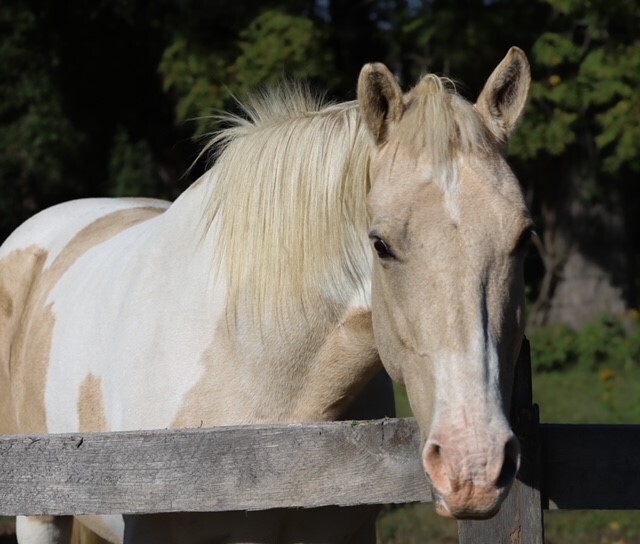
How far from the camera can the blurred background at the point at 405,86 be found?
8.38 metres

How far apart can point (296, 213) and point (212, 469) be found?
74 centimetres

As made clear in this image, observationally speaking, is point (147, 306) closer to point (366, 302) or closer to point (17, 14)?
point (366, 302)

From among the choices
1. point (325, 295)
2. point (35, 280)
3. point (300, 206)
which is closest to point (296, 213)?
point (300, 206)

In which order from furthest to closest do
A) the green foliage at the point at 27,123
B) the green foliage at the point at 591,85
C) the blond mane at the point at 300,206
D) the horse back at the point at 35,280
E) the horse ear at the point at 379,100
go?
1. the green foliage at the point at 27,123
2. the green foliage at the point at 591,85
3. the horse back at the point at 35,280
4. the blond mane at the point at 300,206
5. the horse ear at the point at 379,100

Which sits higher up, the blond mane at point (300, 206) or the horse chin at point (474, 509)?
the blond mane at point (300, 206)

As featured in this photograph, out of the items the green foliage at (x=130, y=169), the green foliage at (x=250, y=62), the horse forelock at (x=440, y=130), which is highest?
the horse forelock at (x=440, y=130)

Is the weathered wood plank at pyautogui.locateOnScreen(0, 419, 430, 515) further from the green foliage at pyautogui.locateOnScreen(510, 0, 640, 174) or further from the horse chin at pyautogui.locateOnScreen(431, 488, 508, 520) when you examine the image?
the green foliage at pyautogui.locateOnScreen(510, 0, 640, 174)

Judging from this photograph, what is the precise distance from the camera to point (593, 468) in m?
2.35

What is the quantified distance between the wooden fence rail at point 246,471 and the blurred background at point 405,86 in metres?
3.40

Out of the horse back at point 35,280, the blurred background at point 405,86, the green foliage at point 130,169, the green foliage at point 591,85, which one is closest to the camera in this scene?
the horse back at point 35,280

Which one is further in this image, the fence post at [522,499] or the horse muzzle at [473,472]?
the fence post at [522,499]

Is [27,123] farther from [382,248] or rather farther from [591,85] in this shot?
[382,248]

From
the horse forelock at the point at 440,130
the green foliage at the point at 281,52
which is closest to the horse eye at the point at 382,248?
the horse forelock at the point at 440,130

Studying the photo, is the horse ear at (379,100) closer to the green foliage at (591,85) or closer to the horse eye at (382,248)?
the horse eye at (382,248)
